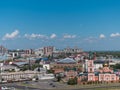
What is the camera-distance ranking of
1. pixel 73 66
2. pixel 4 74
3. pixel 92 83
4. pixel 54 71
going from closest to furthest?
pixel 92 83 < pixel 4 74 < pixel 54 71 < pixel 73 66

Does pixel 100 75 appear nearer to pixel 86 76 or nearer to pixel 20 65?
pixel 86 76

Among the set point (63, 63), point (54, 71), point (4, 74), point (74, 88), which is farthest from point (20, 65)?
point (74, 88)

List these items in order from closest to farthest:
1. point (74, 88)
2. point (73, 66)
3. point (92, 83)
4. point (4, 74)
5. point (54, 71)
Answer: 1. point (74, 88)
2. point (92, 83)
3. point (4, 74)
4. point (54, 71)
5. point (73, 66)

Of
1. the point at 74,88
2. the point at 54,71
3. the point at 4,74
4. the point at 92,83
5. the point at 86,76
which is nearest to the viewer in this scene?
the point at 74,88

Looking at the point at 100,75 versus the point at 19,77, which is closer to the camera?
the point at 100,75

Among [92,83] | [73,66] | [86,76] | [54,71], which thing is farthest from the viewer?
[73,66]

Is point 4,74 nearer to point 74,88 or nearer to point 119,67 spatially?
point 74,88

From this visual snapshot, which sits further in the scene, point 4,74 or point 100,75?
point 4,74

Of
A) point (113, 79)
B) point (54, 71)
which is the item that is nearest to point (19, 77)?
point (54, 71)
